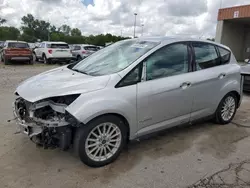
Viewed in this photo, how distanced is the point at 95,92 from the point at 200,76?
1877 mm

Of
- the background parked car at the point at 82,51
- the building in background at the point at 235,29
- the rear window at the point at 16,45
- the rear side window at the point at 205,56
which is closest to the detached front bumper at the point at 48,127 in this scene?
the rear side window at the point at 205,56

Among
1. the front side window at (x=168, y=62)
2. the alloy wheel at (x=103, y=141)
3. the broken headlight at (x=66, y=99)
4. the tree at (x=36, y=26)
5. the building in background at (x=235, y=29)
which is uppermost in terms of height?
the tree at (x=36, y=26)

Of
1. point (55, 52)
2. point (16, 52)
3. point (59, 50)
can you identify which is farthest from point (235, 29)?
point (16, 52)

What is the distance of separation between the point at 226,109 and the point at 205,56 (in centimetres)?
119

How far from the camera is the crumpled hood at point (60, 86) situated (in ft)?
9.32

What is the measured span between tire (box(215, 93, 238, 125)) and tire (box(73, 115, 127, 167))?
217 cm

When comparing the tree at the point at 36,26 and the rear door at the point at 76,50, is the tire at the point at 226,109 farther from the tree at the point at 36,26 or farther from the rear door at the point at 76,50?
the tree at the point at 36,26

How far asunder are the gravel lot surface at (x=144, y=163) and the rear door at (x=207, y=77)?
0.51 metres

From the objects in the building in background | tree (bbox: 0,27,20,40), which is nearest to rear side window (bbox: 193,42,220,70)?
the building in background

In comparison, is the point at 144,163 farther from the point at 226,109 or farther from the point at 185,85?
the point at 226,109

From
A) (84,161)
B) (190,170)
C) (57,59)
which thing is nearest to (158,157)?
(190,170)

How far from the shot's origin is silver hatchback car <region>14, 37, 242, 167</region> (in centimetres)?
283

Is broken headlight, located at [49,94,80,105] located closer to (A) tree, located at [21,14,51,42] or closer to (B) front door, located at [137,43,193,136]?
(B) front door, located at [137,43,193,136]

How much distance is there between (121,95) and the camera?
3.01 metres
